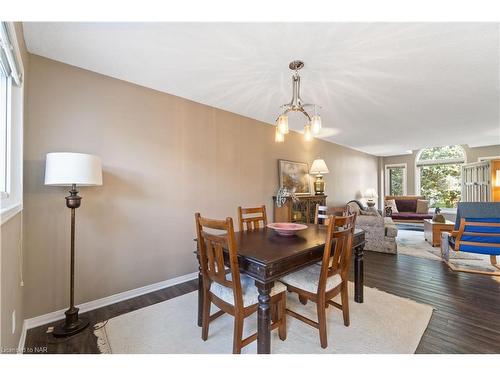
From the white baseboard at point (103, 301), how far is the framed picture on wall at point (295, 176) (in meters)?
2.38

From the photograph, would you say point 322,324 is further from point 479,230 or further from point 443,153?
point 443,153

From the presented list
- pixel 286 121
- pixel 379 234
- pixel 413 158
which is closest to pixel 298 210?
pixel 379 234

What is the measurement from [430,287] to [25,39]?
15.8 ft

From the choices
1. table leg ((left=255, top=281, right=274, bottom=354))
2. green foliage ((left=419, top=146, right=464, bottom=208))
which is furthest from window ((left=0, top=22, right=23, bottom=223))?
green foliage ((left=419, top=146, right=464, bottom=208))

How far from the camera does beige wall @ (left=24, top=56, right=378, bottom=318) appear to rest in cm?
203

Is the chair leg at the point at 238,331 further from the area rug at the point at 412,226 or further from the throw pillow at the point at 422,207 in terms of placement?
the throw pillow at the point at 422,207

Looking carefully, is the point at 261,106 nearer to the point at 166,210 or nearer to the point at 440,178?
the point at 166,210

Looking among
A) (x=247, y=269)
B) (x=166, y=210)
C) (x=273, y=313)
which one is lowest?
(x=273, y=313)

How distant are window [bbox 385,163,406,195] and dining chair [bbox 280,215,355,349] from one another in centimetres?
764

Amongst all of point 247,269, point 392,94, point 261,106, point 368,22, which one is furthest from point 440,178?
point 247,269

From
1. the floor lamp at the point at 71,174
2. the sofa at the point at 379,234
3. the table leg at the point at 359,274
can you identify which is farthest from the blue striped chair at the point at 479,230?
the floor lamp at the point at 71,174

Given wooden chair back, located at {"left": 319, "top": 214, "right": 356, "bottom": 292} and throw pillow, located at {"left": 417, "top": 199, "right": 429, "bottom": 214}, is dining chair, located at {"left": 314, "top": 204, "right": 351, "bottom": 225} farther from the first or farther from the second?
throw pillow, located at {"left": 417, "top": 199, "right": 429, "bottom": 214}

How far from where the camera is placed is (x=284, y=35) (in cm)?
178
